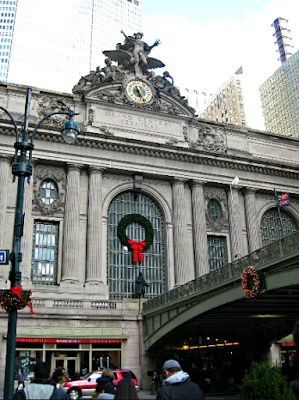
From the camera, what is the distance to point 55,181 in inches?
1465

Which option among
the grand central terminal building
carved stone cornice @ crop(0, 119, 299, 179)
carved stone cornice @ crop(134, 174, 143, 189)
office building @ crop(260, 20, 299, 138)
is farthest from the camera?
office building @ crop(260, 20, 299, 138)

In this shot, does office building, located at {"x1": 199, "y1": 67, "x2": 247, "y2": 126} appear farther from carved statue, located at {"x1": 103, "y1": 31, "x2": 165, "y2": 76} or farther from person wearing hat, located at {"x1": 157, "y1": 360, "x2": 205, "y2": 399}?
person wearing hat, located at {"x1": 157, "y1": 360, "x2": 205, "y2": 399}

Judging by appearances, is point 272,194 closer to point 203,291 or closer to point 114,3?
point 203,291

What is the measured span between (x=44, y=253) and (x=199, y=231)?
1344cm

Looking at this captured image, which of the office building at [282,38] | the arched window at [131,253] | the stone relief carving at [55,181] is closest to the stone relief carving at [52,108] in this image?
the stone relief carving at [55,181]

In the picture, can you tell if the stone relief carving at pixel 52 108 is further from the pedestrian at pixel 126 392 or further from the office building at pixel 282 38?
the office building at pixel 282 38

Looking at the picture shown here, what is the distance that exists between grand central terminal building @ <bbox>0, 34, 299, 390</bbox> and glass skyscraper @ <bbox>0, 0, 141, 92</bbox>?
86.7m

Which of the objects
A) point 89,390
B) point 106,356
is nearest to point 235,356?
point 106,356

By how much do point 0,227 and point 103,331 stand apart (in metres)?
10.7

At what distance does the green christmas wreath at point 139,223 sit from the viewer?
37.8 metres

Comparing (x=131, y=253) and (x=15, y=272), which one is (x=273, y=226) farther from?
(x=15, y=272)

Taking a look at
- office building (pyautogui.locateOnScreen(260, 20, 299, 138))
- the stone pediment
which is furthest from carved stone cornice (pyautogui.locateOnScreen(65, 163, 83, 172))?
office building (pyautogui.locateOnScreen(260, 20, 299, 138))

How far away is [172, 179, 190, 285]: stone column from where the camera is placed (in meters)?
37.9

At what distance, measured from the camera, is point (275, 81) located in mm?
96688
